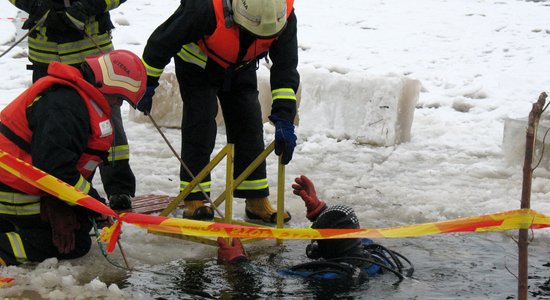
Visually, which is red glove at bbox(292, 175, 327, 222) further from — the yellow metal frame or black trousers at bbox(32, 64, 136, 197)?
black trousers at bbox(32, 64, 136, 197)

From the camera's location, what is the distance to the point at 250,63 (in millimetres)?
5473

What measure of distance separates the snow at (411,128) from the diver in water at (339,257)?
396 millimetres

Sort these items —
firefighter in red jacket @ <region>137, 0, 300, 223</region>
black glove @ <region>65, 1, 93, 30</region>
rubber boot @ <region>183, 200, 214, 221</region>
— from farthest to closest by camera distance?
rubber boot @ <region>183, 200, 214, 221</region> < black glove @ <region>65, 1, 93, 30</region> < firefighter in red jacket @ <region>137, 0, 300, 223</region>

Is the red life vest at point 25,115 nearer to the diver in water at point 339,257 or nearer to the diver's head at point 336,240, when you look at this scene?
the diver in water at point 339,257

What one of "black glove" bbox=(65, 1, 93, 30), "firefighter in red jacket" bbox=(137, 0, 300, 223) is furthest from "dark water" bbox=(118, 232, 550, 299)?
"black glove" bbox=(65, 1, 93, 30)

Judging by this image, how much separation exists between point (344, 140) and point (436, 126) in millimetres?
1201

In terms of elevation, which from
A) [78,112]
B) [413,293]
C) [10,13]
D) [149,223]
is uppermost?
[10,13]

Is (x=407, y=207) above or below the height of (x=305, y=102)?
below

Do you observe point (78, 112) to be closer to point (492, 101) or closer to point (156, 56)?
point (156, 56)

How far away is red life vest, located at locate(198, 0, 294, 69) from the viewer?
197 inches

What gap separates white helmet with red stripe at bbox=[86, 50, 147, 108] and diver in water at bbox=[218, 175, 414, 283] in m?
0.97

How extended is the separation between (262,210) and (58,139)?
1937mm

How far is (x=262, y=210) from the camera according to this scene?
223 inches

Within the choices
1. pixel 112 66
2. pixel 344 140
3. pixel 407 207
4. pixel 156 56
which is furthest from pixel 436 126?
pixel 112 66
